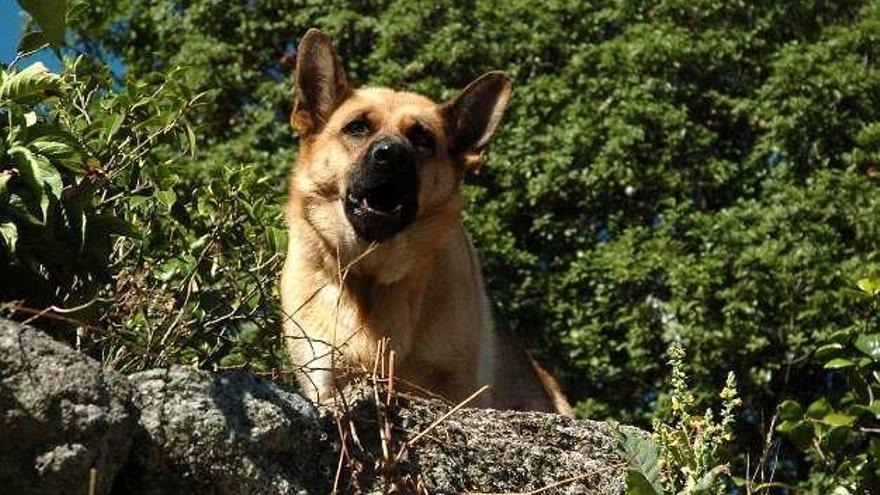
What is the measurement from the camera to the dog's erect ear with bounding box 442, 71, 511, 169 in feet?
24.7

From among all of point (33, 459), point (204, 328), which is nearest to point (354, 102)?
point (204, 328)

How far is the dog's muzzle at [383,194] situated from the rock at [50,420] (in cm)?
374

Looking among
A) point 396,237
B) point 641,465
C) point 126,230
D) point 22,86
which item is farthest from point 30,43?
point 396,237

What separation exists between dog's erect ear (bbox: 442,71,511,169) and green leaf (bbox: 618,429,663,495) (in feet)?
12.3

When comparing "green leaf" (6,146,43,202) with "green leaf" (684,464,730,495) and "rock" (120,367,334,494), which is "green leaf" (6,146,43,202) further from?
"green leaf" (684,464,730,495)

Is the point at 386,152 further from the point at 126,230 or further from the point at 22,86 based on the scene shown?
the point at 22,86

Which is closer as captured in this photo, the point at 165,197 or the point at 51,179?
the point at 51,179

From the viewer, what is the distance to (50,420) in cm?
319

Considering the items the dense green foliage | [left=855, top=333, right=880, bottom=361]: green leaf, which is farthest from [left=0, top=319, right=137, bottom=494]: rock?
the dense green foliage

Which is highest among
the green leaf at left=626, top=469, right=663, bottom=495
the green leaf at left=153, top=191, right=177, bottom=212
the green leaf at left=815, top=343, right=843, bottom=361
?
the green leaf at left=153, top=191, right=177, bottom=212

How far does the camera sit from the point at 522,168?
44.3 ft

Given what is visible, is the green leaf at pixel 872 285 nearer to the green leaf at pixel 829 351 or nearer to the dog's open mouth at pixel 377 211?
the green leaf at pixel 829 351

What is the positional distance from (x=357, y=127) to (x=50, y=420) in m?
4.20

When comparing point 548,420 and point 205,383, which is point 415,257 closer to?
point 548,420
